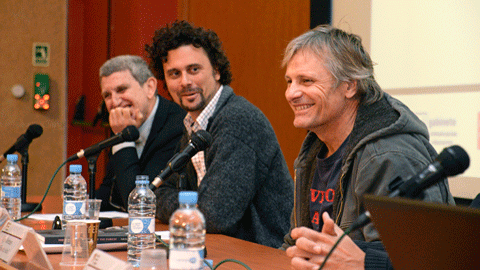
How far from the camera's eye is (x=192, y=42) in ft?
8.34

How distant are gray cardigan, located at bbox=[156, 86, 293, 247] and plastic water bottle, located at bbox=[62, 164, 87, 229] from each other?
1.04ft

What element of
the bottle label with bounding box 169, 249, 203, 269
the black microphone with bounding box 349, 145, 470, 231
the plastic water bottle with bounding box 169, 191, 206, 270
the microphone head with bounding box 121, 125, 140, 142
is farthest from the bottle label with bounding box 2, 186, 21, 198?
the black microphone with bounding box 349, 145, 470, 231

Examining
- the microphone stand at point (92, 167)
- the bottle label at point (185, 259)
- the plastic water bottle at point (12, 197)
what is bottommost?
the plastic water bottle at point (12, 197)

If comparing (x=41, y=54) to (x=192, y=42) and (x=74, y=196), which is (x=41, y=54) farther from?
(x=74, y=196)

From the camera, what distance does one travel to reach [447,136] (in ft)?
7.00

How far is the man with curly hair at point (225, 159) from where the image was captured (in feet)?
6.51

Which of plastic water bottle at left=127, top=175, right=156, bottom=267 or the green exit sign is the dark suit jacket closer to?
plastic water bottle at left=127, top=175, right=156, bottom=267

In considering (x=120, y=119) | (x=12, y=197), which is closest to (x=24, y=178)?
(x=12, y=197)

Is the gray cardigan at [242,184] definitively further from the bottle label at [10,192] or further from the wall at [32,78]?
the wall at [32,78]

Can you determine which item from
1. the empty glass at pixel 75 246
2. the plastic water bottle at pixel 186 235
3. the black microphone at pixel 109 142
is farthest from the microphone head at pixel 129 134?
the plastic water bottle at pixel 186 235

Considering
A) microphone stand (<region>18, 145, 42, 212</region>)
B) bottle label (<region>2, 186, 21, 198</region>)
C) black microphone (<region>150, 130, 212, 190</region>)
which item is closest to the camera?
black microphone (<region>150, 130, 212, 190</region>)

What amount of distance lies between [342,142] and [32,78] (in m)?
3.87

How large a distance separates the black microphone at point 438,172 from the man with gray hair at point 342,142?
1.39 ft

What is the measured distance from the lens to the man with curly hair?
1.98 meters
